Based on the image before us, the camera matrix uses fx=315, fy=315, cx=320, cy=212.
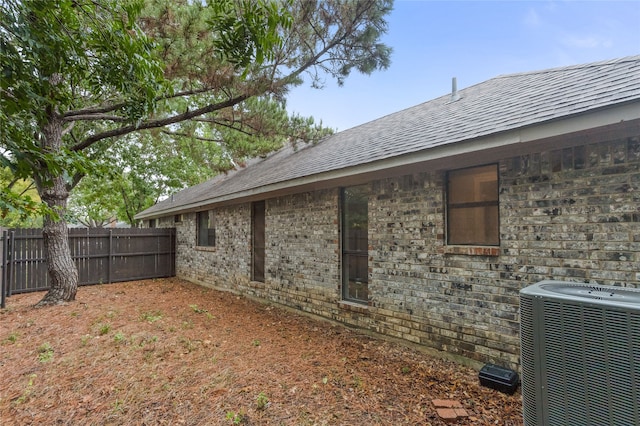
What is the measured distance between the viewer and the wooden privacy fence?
28.9 feet

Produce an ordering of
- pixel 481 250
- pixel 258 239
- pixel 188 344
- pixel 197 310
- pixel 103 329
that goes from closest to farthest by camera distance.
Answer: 1. pixel 481 250
2. pixel 188 344
3. pixel 103 329
4. pixel 197 310
5. pixel 258 239

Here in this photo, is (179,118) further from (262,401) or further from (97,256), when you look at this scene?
(97,256)

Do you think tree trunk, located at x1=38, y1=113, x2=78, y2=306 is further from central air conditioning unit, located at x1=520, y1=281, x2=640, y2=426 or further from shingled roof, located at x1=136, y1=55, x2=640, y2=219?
central air conditioning unit, located at x1=520, y1=281, x2=640, y2=426

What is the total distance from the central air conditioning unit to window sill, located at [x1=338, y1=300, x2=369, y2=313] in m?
3.22

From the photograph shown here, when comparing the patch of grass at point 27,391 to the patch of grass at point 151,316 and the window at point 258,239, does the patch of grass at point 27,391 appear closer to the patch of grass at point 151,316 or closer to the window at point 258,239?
the patch of grass at point 151,316

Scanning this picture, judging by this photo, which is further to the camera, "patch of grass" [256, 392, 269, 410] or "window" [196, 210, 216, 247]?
"window" [196, 210, 216, 247]

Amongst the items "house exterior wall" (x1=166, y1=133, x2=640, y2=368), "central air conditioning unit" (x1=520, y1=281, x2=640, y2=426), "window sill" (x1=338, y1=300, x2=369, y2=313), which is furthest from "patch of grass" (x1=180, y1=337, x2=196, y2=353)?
"central air conditioning unit" (x1=520, y1=281, x2=640, y2=426)

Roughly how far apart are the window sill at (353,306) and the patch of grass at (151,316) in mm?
3570

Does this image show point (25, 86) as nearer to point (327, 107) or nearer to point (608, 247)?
point (608, 247)

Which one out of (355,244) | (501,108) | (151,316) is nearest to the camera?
(501,108)

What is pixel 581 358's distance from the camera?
1.79 metres

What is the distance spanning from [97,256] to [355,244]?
9.70 meters

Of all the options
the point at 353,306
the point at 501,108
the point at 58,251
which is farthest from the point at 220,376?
the point at 58,251

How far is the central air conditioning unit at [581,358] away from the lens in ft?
5.42
